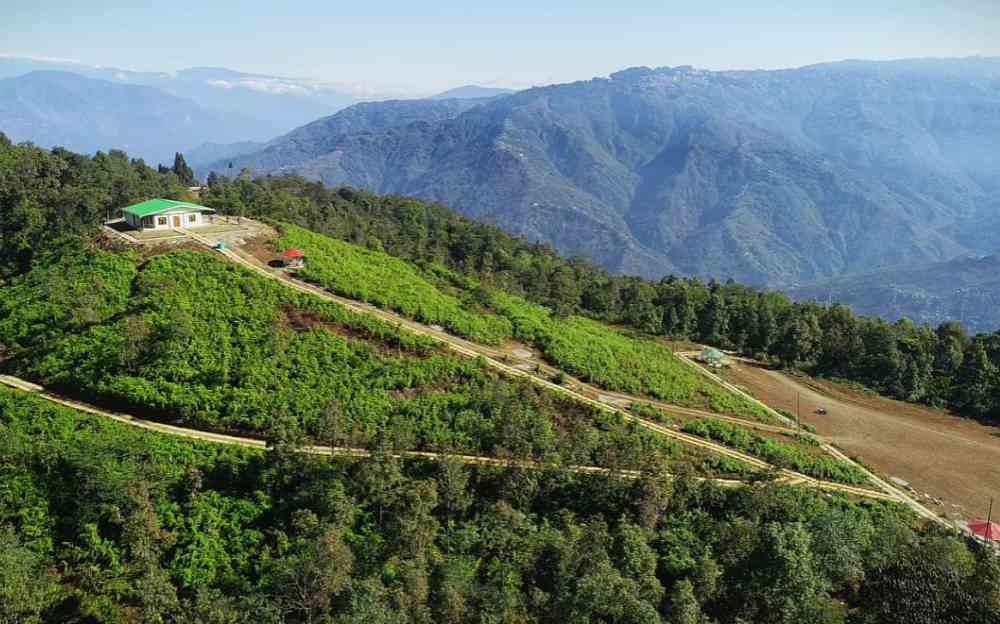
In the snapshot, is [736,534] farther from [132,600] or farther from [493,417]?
[132,600]

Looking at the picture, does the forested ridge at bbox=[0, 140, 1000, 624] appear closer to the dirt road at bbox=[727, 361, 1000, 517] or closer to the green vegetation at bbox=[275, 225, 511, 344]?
the green vegetation at bbox=[275, 225, 511, 344]

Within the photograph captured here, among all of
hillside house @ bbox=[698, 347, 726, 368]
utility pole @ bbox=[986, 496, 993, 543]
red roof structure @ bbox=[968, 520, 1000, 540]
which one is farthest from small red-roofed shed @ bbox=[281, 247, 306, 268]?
utility pole @ bbox=[986, 496, 993, 543]

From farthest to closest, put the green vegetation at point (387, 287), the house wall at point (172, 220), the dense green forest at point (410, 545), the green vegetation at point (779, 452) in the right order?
the house wall at point (172, 220)
the green vegetation at point (387, 287)
the green vegetation at point (779, 452)
the dense green forest at point (410, 545)

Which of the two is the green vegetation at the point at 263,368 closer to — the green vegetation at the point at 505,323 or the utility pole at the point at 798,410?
the green vegetation at the point at 505,323

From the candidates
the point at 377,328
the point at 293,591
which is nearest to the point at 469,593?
the point at 293,591

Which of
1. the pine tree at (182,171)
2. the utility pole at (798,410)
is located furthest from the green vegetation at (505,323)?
the pine tree at (182,171)

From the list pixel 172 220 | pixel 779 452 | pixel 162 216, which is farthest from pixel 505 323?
pixel 162 216

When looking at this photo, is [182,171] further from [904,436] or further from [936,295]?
[936,295]

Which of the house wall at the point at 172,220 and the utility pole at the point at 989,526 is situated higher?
the house wall at the point at 172,220
